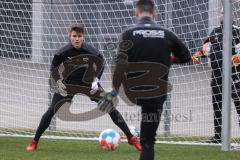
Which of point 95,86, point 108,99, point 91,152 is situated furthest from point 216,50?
point 108,99

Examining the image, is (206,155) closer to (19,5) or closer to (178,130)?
(178,130)

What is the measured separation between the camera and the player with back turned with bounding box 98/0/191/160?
19.1 feet

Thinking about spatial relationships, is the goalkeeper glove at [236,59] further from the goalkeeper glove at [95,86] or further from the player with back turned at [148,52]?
the player with back turned at [148,52]

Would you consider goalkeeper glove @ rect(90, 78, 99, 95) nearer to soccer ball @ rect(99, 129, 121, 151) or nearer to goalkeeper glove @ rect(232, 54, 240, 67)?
soccer ball @ rect(99, 129, 121, 151)

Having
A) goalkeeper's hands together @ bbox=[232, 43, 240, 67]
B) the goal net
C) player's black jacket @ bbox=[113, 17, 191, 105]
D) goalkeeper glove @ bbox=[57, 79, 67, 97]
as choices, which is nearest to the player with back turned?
player's black jacket @ bbox=[113, 17, 191, 105]

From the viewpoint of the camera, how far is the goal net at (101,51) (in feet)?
31.9

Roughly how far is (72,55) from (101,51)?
2277 mm

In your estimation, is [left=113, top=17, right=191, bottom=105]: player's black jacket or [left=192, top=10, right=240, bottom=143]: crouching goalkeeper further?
[left=192, top=10, right=240, bottom=143]: crouching goalkeeper

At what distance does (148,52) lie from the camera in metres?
5.82

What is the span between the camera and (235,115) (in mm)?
9938

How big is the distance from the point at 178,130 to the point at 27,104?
2767mm

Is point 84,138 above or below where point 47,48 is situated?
below

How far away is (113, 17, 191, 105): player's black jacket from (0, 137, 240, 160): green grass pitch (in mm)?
2092

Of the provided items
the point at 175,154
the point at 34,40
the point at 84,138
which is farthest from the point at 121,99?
the point at 175,154
